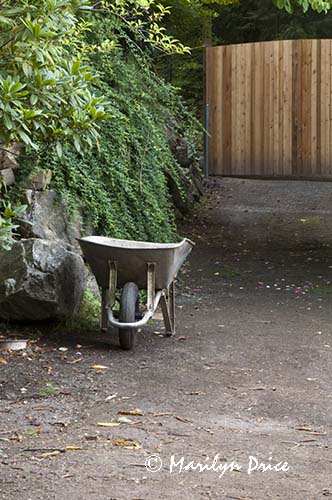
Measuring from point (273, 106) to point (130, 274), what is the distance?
9617 mm

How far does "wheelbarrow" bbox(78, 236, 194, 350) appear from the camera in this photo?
7.00 m

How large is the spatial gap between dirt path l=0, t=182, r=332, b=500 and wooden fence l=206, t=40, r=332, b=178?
7.16 metres

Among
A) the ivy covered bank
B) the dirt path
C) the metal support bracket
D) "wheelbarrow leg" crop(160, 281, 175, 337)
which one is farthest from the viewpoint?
"wheelbarrow leg" crop(160, 281, 175, 337)

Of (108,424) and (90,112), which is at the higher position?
(90,112)

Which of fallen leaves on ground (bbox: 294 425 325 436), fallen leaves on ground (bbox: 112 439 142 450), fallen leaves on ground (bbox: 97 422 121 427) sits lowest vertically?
fallen leaves on ground (bbox: 294 425 325 436)

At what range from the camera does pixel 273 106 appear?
16.2 meters

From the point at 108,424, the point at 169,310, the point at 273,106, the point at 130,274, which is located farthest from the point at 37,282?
the point at 273,106

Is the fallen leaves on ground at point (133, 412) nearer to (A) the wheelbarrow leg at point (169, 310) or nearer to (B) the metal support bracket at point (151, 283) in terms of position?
(B) the metal support bracket at point (151, 283)

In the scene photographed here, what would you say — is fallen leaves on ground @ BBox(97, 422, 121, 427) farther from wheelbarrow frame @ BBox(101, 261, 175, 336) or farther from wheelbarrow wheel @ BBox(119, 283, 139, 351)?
wheelbarrow wheel @ BBox(119, 283, 139, 351)

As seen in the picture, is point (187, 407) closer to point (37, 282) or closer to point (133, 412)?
point (133, 412)

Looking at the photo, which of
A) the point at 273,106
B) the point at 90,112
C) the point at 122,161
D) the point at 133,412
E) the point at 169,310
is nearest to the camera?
the point at 133,412

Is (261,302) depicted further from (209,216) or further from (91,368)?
(209,216)

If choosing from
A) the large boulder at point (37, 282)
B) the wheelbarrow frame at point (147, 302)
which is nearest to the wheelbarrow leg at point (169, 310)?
the wheelbarrow frame at point (147, 302)

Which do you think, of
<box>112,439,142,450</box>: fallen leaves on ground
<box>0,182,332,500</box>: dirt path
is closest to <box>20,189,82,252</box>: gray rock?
<box>0,182,332,500</box>: dirt path
